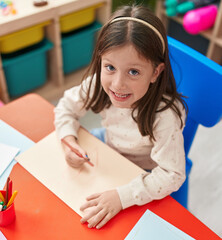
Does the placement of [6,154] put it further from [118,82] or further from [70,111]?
[118,82]

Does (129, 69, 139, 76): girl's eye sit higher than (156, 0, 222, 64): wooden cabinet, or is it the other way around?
(129, 69, 139, 76): girl's eye

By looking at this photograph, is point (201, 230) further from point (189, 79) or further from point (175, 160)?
point (189, 79)

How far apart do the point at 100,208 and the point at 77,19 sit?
156 cm

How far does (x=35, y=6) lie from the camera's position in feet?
5.91

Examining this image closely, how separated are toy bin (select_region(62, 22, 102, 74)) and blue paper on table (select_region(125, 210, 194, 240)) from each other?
1.58 m

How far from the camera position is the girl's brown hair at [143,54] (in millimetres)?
777

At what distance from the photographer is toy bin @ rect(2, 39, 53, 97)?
1936mm

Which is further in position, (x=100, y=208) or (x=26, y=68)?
(x=26, y=68)

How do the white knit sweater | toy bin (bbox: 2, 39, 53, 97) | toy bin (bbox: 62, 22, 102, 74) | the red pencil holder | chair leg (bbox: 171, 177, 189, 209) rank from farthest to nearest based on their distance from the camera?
toy bin (bbox: 62, 22, 102, 74), toy bin (bbox: 2, 39, 53, 97), chair leg (bbox: 171, 177, 189, 209), the white knit sweater, the red pencil holder

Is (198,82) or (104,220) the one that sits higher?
(198,82)

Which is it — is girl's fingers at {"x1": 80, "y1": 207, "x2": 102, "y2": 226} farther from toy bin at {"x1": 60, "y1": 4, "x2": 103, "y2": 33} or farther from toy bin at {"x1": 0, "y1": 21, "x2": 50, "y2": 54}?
toy bin at {"x1": 60, "y1": 4, "x2": 103, "y2": 33}

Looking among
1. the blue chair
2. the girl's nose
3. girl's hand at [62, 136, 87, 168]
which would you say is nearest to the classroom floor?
the blue chair

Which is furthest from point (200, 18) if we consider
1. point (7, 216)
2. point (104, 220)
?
point (7, 216)

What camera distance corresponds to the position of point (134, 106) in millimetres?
987
